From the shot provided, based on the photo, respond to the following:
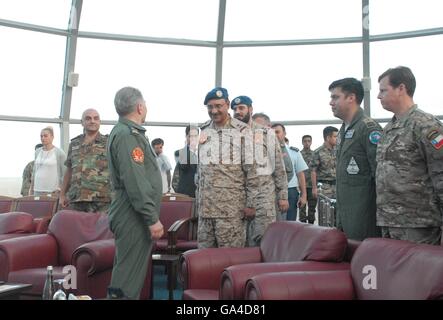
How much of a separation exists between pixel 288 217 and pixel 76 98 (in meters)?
3.00

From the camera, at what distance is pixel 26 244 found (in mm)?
3180

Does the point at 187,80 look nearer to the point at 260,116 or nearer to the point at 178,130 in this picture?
the point at 178,130

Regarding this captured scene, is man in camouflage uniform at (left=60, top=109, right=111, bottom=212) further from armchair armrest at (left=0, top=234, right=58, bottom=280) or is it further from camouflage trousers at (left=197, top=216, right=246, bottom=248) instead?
camouflage trousers at (left=197, top=216, right=246, bottom=248)

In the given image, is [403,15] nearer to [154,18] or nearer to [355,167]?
[154,18]

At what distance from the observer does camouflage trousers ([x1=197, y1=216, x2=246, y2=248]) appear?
2.80 meters

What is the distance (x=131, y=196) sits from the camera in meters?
2.16

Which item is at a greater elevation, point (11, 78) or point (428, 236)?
point (11, 78)

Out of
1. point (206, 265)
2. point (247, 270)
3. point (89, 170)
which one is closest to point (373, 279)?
point (247, 270)

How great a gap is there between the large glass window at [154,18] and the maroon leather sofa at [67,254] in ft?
10.5

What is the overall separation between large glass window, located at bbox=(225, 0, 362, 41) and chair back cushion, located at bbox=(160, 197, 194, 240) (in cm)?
284

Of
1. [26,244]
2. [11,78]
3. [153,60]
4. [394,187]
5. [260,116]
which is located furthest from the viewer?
[153,60]

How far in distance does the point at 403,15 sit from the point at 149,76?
10.3 feet
